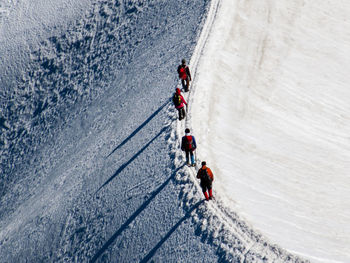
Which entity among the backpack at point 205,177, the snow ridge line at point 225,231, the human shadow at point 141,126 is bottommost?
the snow ridge line at point 225,231

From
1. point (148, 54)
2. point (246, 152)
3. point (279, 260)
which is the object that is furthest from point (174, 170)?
point (148, 54)

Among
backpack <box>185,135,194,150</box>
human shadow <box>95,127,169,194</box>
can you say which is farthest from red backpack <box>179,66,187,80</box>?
backpack <box>185,135,194,150</box>

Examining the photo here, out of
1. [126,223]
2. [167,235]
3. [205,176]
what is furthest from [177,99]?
[167,235]

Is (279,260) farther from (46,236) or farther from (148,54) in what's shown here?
(148,54)

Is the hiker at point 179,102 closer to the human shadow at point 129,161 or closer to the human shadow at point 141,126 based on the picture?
the human shadow at point 129,161

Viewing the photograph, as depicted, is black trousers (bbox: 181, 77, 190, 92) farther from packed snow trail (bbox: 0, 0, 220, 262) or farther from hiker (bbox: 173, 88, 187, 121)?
hiker (bbox: 173, 88, 187, 121)

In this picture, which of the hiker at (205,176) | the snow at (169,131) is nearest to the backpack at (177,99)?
the snow at (169,131)

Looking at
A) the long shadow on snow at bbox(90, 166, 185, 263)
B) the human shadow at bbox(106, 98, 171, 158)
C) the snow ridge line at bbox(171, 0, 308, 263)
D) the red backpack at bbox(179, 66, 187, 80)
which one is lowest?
the long shadow on snow at bbox(90, 166, 185, 263)
